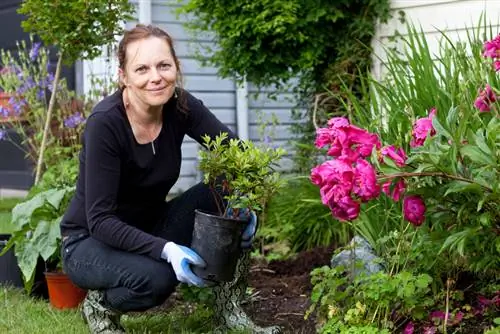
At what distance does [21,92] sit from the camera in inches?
260

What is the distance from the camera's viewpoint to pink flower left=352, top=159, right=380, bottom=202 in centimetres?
266

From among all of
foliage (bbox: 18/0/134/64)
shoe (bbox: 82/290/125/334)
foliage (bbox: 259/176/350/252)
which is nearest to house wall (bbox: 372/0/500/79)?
foliage (bbox: 259/176/350/252)

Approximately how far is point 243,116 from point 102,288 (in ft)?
17.0

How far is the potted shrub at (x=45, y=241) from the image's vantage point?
4.30 meters

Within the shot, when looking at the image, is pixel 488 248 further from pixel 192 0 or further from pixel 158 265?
pixel 192 0

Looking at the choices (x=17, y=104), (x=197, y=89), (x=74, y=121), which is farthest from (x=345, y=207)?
(x=197, y=89)

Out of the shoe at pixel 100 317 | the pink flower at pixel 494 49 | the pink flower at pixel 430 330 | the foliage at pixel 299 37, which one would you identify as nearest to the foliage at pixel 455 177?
the pink flower at pixel 494 49

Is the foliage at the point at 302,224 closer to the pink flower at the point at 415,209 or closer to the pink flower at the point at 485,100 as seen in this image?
the pink flower at the point at 485,100

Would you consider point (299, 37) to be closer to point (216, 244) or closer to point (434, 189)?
point (216, 244)

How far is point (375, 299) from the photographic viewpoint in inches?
126

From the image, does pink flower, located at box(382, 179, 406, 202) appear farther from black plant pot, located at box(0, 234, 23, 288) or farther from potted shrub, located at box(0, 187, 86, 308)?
black plant pot, located at box(0, 234, 23, 288)

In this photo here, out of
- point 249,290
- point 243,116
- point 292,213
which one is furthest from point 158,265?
point 243,116

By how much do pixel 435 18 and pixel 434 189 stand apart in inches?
128

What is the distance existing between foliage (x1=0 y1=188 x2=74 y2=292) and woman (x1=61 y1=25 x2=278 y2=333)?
1.49 ft
